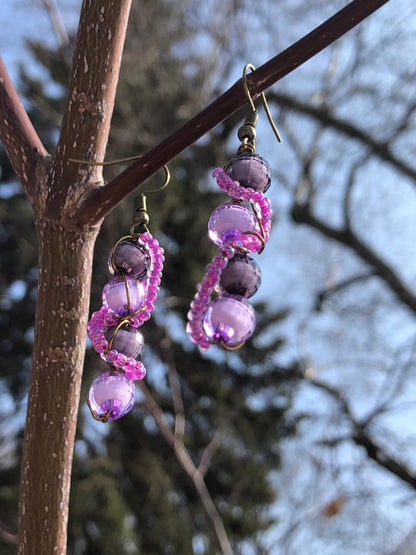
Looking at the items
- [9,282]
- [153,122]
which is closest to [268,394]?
[9,282]

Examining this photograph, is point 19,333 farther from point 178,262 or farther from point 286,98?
point 286,98

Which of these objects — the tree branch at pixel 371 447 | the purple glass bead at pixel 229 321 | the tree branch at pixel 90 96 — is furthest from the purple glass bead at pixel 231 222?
the tree branch at pixel 371 447

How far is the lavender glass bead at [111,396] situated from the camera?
0.76 metres

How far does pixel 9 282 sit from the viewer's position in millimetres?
3176

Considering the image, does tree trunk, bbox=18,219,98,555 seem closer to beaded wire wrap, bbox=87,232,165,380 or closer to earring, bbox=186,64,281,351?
beaded wire wrap, bbox=87,232,165,380

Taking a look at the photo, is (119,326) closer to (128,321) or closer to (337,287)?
(128,321)

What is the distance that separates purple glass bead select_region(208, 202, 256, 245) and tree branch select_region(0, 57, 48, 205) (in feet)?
1.09

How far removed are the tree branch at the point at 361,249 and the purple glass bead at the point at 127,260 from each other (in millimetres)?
2980

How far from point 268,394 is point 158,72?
2.19 m

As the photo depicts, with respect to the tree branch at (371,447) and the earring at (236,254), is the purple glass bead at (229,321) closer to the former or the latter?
the earring at (236,254)

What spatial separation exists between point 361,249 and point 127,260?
10.3 ft

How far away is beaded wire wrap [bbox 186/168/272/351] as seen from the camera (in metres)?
0.75

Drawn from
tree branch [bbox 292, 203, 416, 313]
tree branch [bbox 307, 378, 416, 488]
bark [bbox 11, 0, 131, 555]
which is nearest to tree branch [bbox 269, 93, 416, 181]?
tree branch [bbox 292, 203, 416, 313]

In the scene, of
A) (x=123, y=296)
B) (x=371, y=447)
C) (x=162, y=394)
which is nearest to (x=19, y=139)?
(x=123, y=296)
